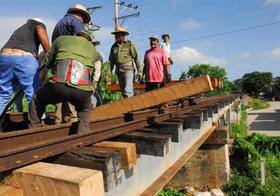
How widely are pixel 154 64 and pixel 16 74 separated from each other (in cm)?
390

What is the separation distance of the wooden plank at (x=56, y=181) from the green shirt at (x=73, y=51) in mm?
1584

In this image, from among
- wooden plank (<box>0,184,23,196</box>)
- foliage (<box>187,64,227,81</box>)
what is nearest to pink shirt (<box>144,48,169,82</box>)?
wooden plank (<box>0,184,23,196</box>)

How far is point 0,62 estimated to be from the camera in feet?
14.1

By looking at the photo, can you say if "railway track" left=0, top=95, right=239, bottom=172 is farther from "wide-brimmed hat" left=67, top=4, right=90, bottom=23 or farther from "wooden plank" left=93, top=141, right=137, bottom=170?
"wide-brimmed hat" left=67, top=4, right=90, bottom=23

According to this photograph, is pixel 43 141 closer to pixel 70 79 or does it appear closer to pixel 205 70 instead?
pixel 70 79

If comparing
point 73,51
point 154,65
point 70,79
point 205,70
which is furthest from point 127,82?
point 205,70

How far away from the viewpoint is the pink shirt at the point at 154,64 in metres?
7.79

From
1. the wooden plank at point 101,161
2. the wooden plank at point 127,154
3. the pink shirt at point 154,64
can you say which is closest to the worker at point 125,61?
the pink shirt at point 154,64

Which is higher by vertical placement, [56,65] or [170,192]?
[56,65]

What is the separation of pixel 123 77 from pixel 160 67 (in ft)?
2.90

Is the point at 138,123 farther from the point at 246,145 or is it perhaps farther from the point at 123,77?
the point at 246,145

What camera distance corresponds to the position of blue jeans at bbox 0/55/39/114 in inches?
168

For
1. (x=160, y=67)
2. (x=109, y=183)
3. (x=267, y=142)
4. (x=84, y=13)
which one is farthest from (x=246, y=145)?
(x=109, y=183)

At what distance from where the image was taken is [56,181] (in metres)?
1.68
